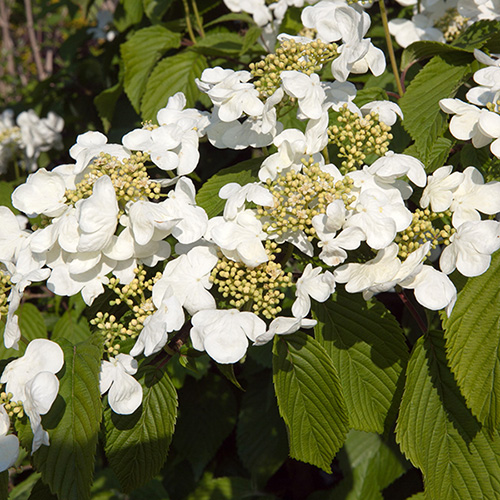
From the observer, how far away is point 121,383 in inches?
34.6

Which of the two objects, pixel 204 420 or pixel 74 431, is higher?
pixel 74 431

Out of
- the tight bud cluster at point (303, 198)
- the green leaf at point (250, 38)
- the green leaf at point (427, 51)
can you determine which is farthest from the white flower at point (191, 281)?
the green leaf at point (250, 38)

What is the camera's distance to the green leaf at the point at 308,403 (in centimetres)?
92

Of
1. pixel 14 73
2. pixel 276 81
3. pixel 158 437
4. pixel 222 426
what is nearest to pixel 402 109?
pixel 276 81

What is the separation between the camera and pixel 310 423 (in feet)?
3.07

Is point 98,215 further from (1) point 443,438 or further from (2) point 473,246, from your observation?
(1) point 443,438

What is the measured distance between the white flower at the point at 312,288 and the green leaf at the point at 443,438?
226 mm

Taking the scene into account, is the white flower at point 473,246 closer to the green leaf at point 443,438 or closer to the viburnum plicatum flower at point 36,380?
the green leaf at point 443,438

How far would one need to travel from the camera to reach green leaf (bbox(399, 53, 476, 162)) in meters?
1.01

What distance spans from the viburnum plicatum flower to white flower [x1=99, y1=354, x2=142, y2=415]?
8 centimetres

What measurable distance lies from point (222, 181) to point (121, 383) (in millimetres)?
439

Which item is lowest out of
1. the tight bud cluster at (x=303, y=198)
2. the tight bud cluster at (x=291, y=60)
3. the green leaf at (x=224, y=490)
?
the green leaf at (x=224, y=490)

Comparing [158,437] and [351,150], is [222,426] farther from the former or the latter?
[351,150]

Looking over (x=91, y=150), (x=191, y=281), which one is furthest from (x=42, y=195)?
(x=191, y=281)
